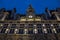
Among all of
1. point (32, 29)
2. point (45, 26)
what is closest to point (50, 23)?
point (45, 26)

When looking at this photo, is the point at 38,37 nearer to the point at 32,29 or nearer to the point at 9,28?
the point at 32,29

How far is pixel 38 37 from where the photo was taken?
17438mm

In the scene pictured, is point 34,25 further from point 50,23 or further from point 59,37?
point 59,37

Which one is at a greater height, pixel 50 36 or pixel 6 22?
pixel 6 22

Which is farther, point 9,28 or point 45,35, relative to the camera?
point 9,28

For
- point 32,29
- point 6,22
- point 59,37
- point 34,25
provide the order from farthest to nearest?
point 6,22 → point 34,25 → point 32,29 → point 59,37

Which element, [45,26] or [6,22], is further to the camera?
[6,22]

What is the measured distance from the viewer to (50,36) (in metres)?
17.6

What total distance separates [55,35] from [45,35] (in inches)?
54.3

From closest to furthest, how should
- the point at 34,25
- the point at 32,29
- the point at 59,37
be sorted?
the point at 59,37, the point at 32,29, the point at 34,25

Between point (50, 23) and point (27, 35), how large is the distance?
714 cm

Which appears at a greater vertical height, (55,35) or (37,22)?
(37,22)

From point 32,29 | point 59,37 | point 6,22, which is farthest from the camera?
point 6,22

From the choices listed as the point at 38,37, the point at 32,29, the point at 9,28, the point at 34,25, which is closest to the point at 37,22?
the point at 34,25
